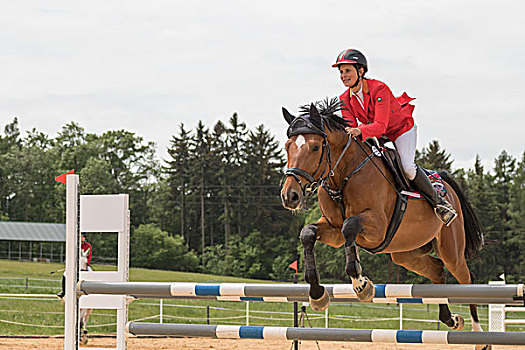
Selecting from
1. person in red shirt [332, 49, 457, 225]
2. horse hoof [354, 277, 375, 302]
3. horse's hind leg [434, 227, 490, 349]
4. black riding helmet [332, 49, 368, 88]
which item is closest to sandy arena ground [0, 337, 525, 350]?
horse's hind leg [434, 227, 490, 349]

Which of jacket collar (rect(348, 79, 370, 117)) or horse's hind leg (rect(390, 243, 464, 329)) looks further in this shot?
horse's hind leg (rect(390, 243, 464, 329))

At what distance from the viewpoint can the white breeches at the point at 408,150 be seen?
4.36 m

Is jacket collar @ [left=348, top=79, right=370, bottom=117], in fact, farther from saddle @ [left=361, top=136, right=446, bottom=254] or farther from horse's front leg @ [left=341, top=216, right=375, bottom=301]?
horse's front leg @ [left=341, top=216, right=375, bottom=301]

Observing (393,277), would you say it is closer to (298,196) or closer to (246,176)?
(246,176)

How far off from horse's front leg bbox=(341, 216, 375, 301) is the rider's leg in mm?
Answer: 811

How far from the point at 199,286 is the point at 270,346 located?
7.98 m

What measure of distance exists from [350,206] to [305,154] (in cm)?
57

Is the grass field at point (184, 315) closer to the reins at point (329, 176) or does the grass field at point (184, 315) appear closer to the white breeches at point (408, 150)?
the white breeches at point (408, 150)

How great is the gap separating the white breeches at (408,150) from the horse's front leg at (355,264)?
0.80 m

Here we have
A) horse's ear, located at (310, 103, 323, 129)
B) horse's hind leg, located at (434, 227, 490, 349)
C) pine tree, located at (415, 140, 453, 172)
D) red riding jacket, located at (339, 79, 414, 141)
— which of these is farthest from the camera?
pine tree, located at (415, 140, 453, 172)

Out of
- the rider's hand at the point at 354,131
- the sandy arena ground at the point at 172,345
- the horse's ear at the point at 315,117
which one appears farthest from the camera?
the sandy arena ground at the point at 172,345

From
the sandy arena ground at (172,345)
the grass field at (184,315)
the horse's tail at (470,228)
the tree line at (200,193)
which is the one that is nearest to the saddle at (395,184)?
the horse's tail at (470,228)

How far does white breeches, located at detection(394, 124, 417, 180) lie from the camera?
4359mm

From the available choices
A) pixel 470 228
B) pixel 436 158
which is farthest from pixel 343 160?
pixel 436 158
